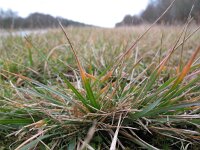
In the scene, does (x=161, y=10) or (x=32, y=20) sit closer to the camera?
(x=161, y=10)

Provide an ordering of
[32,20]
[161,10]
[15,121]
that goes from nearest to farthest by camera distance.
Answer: [15,121] → [161,10] → [32,20]

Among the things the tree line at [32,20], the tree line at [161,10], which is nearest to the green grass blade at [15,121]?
the tree line at [161,10]

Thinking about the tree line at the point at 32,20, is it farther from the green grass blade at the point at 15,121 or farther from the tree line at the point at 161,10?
the green grass blade at the point at 15,121

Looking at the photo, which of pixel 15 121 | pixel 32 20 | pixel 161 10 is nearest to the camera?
pixel 15 121

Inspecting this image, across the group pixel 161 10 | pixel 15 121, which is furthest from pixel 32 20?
pixel 15 121

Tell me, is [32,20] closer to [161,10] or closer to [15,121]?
[161,10]

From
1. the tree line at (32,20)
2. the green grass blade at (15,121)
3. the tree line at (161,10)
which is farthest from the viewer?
the tree line at (32,20)

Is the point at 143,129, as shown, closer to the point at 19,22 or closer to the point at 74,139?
the point at 74,139

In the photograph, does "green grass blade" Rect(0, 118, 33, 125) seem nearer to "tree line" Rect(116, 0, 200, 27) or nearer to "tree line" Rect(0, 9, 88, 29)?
"tree line" Rect(116, 0, 200, 27)

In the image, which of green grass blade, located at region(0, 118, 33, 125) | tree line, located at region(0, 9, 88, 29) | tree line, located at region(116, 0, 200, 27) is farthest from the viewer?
tree line, located at region(0, 9, 88, 29)

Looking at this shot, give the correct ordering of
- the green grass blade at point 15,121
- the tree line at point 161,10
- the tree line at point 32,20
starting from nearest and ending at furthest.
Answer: the green grass blade at point 15,121 → the tree line at point 161,10 → the tree line at point 32,20

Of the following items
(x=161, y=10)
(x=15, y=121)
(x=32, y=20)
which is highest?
(x=161, y=10)

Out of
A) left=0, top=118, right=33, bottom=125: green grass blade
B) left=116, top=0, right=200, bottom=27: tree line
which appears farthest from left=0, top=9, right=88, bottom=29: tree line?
left=0, top=118, right=33, bottom=125: green grass blade
